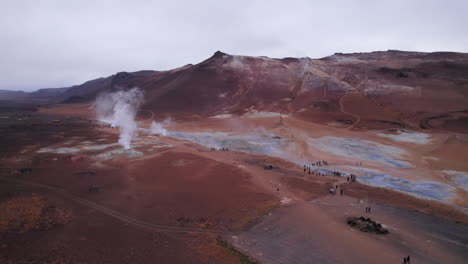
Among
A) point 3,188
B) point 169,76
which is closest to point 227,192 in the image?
point 3,188

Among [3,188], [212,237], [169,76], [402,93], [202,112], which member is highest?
[169,76]

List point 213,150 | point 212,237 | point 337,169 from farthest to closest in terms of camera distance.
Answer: point 213,150
point 337,169
point 212,237

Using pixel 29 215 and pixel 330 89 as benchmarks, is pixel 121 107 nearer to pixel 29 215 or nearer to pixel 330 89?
pixel 330 89

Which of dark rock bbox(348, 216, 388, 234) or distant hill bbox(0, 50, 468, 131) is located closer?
dark rock bbox(348, 216, 388, 234)

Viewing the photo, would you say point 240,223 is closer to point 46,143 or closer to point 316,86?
point 46,143

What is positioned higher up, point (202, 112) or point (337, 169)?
point (202, 112)

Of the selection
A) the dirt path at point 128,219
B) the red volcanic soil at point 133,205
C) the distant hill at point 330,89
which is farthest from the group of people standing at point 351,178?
the distant hill at point 330,89

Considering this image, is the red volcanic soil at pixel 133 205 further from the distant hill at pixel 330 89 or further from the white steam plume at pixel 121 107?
the distant hill at pixel 330 89

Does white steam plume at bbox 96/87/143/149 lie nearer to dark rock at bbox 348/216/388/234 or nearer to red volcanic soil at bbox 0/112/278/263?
red volcanic soil at bbox 0/112/278/263

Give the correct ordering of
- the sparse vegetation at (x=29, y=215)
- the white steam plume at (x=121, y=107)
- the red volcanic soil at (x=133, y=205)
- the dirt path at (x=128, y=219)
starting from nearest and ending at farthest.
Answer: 1. the red volcanic soil at (x=133, y=205)
2. the sparse vegetation at (x=29, y=215)
3. the dirt path at (x=128, y=219)
4. the white steam plume at (x=121, y=107)

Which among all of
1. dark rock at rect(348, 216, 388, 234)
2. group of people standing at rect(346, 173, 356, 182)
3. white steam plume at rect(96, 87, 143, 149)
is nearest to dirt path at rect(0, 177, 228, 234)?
dark rock at rect(348, 216, 388, 234)

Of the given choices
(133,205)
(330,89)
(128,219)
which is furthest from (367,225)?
(330,89)
